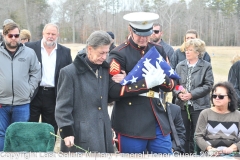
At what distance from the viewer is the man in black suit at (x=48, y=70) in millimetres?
5188

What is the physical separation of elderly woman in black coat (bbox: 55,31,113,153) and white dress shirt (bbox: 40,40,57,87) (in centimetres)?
202

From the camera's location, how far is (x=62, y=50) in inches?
211

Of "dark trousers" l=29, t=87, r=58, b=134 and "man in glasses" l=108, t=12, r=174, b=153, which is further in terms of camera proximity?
"dark trousers" l=29, t=87, r=58, b=134

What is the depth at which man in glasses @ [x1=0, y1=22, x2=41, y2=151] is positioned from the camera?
15.5 ft

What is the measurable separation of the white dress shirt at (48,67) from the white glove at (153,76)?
7.46 feet

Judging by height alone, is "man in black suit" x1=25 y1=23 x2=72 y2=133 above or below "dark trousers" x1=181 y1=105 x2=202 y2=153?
above

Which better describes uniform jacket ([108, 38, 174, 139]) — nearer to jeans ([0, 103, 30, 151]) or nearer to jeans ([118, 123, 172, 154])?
jeans ([118, 123, 172, 154])

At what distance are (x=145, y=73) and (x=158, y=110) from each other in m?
0.42

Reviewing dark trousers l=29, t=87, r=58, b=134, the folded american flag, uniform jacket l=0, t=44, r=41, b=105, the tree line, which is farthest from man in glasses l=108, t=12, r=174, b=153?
the tree line

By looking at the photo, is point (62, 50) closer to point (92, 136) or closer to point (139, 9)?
point (92, 136)

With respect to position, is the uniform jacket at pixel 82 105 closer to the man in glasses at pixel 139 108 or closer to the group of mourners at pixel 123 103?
the group of mourners at pixel 123 103

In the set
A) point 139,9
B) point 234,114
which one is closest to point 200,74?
point 234,114

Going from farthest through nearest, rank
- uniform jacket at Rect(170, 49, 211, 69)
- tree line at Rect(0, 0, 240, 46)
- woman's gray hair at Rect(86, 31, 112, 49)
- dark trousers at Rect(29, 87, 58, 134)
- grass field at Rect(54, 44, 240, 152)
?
tree line at Rect(0, 0, 240, 46) < grass field at Rect(54, 44, 240, 152) < uniform jacket at Rect(170, 49, 211, 69) < dark trousers at Rect(29, 87, 58, 134) < woman's gray hair at Rect(86, 31, 112, 49)

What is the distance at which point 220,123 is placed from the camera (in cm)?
424
